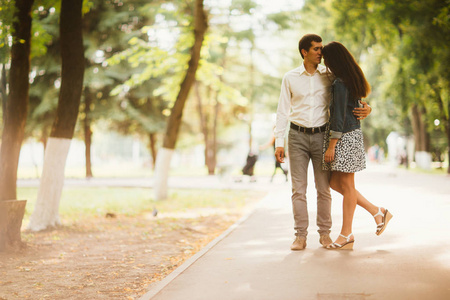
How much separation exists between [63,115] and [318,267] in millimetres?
6214

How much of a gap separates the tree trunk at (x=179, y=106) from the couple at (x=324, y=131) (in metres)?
9.19

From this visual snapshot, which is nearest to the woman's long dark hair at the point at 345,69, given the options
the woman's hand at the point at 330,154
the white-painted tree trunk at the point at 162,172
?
the woman's hand at the point at 330,154

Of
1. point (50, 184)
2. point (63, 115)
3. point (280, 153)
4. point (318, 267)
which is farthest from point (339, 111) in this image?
point (50, 184)

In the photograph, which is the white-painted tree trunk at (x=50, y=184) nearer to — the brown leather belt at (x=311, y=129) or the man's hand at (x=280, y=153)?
the man's hand at (x=280, y=153)

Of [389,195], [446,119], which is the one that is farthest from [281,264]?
[446,119]

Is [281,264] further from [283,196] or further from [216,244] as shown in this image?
[283,196]

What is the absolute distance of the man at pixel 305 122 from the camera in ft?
18.9

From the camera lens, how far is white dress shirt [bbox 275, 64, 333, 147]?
5.75 meters

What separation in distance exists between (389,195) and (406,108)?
11.4 m

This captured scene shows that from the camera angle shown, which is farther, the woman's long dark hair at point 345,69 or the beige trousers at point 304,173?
the beige trousers at point 304,173

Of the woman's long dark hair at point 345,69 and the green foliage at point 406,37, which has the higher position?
the green foliage at point 406,37

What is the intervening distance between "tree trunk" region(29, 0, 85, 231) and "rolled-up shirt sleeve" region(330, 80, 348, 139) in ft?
18.3

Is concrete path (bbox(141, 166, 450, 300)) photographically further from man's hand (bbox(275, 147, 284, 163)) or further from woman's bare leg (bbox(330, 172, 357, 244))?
man's hand (bbox(275, 147, 284, 163))

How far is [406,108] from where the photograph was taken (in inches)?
906
